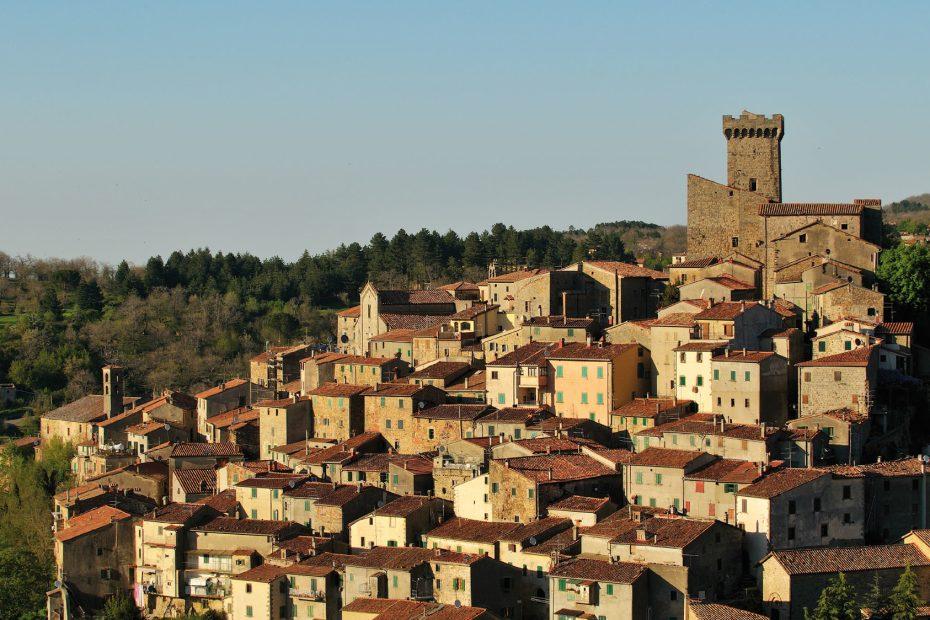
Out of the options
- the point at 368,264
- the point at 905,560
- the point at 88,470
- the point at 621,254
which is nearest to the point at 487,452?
the point at 905,560

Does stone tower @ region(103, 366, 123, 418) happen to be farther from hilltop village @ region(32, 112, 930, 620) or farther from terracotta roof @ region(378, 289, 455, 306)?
terracotta roof @ region(378, 289, 455, 306)

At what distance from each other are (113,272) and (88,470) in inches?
1843

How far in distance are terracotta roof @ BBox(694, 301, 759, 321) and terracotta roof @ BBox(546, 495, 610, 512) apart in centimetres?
815

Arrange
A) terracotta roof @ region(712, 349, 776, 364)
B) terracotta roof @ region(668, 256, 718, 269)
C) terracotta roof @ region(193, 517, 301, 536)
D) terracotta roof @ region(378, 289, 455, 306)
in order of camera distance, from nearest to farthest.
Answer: terracotta roof @ region(712, 349, 776, 364)
terracotta roof @ region(193, 517, 301, 536)
terracotta roof @ region(668, 256, 718, 269)
terracotta roof @ region(378, 289, 455, 306)

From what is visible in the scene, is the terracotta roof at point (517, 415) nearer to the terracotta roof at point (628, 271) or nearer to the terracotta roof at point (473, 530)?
the terracotta roof at point (473, 530)

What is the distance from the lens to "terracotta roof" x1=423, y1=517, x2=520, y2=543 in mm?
38188

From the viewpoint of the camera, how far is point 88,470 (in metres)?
57.5

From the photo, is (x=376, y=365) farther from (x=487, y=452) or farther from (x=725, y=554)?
(x=725, y=554)

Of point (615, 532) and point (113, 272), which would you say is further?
point (113, 272)

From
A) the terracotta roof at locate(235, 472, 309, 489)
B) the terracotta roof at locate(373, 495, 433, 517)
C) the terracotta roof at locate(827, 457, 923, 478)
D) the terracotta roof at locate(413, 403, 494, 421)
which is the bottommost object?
the terracotta roof at locate(373, 495, 433, 517)

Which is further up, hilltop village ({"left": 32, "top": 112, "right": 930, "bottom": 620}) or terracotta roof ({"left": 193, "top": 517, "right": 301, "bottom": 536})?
hilltop village ({"left": 32, "top": 112, "right": 930, "bottom": 620})

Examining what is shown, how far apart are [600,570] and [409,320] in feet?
83.2

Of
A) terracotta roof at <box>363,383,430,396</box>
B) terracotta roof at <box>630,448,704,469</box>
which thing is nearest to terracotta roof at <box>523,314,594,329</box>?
terracotta roof at <box>363,383,430,396</box>

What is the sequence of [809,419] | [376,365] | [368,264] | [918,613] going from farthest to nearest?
[368,264] → [376,365] → [809,419] → [918,613]
